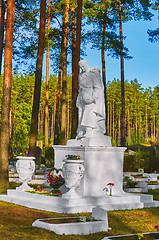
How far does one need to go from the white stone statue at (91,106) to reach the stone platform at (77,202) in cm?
213

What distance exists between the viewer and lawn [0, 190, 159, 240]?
22.8 ft

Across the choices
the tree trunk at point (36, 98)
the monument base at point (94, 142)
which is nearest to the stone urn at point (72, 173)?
the monument base at point (94, 142)

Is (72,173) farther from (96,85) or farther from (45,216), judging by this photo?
(96,85)

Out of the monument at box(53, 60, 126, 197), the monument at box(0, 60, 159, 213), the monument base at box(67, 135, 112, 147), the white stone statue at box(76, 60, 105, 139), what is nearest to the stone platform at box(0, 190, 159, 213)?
the monument at box(0, 60, 159, 213)

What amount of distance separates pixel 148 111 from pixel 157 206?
74.8 metres

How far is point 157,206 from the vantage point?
1150cm

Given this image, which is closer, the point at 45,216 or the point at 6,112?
the point at 45,216

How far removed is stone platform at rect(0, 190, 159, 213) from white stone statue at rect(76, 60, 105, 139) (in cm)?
213

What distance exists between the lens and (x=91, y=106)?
12.1m

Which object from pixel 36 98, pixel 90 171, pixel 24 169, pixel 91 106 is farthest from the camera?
pixel 36 98

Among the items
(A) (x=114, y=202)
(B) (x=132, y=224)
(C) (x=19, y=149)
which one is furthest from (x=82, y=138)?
(C) (x=19, y=149)

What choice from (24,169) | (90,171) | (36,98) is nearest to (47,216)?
(90,171)

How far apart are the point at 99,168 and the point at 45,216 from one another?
278 cm

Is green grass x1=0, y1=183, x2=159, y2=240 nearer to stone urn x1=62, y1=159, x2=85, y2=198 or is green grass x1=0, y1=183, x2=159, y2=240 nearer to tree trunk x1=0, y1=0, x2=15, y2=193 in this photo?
stone urn x1=62, y1=159, x2=85, y2=198
